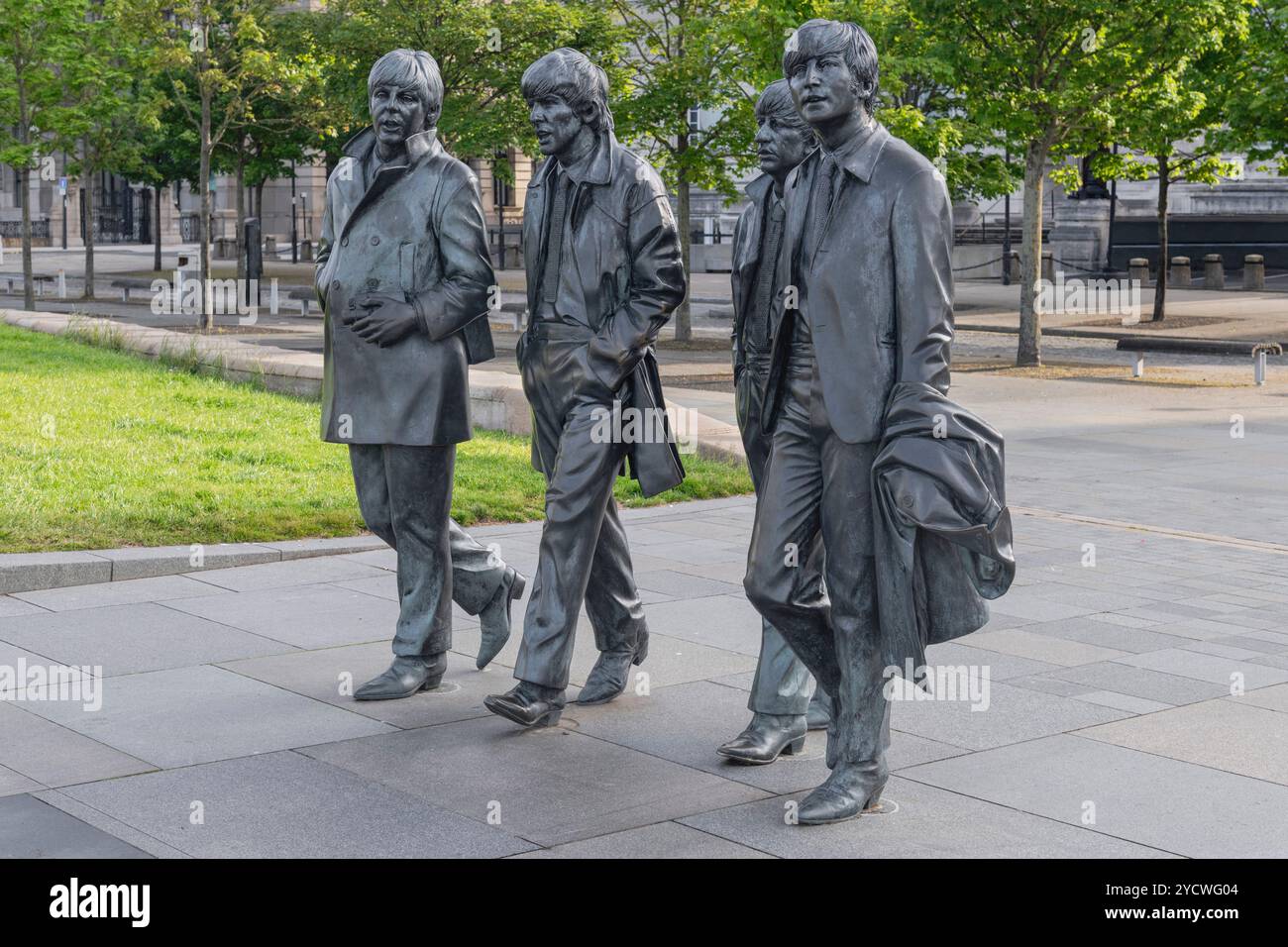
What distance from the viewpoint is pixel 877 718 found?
5117mm

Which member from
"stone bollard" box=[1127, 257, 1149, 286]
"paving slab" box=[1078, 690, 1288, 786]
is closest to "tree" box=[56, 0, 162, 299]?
"stone bollard" box=[1127, 257, 1149, 286]

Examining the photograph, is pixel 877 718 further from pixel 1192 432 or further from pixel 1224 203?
pixel 1224 203

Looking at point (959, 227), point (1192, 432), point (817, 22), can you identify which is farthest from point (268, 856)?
point (959, 227)

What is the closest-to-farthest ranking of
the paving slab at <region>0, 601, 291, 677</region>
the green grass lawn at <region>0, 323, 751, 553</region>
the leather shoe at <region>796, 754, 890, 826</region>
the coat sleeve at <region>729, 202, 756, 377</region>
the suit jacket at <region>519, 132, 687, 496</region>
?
the leather shoe at <region>796, 754, 890, 826</region> < the coat sleeve at <region>729, 202, 756, 377</region> < the suit jacket at <region>519, 132, 687, 496</region> < the paving slab at <region>0, 601, 291, 677</region> < the green grass lawn at <region>0, 323, 751, 553</region>

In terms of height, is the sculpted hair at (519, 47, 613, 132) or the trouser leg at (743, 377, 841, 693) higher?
the sculpted hair at (519, 47, 613, 132)

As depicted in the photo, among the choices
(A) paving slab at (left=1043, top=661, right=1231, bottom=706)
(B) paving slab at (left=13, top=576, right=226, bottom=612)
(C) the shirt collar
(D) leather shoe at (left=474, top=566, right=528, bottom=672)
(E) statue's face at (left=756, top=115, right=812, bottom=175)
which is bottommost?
(A) paving slab at (left=1043, top=661, right=1231, bottom=706)

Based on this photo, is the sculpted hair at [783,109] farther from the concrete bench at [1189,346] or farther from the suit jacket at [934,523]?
the concrete bench at [1189,346]

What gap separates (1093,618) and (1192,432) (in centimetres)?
875

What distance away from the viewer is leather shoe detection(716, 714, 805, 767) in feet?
18.5

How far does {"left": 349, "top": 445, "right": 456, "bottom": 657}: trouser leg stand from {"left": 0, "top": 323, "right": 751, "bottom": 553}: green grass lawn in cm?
298

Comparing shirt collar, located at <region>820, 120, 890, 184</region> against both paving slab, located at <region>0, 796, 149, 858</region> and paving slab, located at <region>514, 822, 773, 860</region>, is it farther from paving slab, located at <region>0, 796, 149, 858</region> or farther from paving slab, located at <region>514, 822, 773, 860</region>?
paving slab, located at <region>0, 796, 149, 858</region>

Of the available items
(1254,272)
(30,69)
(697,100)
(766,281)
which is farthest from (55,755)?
(1254,272)

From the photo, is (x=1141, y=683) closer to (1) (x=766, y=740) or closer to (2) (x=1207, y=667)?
(2) (x=1207, y=667)

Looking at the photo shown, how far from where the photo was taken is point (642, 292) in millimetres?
6121
